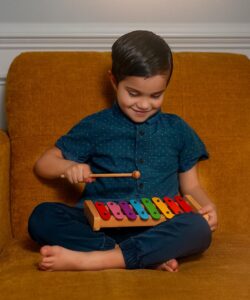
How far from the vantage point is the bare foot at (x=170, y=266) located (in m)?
1.38

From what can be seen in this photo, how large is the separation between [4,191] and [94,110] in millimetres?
370

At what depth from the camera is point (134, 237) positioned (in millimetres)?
1410

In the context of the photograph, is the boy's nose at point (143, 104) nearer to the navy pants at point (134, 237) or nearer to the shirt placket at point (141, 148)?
the shirt placket at point (141, 148)

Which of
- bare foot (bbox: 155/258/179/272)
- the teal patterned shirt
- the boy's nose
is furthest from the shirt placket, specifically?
bare foot (bbox: 155/258/179/272)

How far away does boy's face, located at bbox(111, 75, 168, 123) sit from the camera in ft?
5.05

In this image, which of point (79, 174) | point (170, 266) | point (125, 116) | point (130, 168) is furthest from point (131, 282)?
point (125, 116)

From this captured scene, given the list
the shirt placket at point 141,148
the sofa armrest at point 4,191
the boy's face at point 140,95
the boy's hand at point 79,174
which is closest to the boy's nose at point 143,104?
the boy's face at point 140,95

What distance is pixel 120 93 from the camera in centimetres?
160

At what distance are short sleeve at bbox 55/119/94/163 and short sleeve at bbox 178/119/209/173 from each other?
27 centimetres

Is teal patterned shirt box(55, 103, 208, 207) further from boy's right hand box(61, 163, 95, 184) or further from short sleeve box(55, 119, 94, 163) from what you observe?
boy's right hand box(61, 163, 95, 184)

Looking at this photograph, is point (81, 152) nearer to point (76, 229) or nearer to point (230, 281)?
point (76, 229)

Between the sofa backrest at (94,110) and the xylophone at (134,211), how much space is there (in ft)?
0.84

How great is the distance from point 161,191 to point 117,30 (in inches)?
25.9

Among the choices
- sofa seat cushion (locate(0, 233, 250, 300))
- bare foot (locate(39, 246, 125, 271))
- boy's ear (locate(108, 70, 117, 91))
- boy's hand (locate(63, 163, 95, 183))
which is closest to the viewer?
sofa seat cushion (locate(0, 233, 250, 300))
